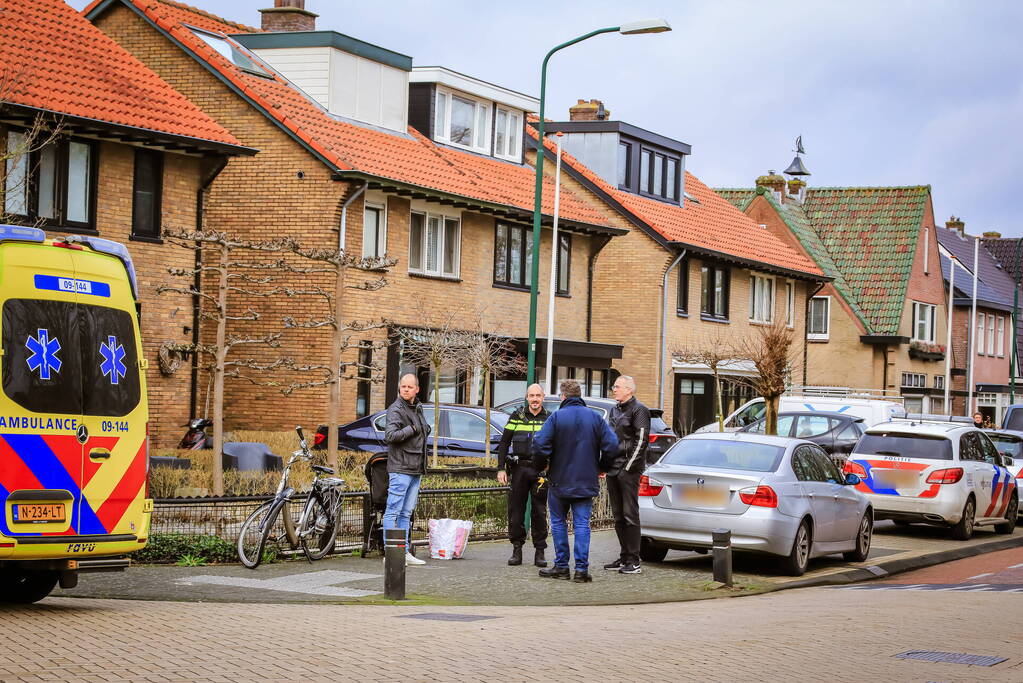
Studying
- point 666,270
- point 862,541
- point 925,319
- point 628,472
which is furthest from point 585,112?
point 628,472

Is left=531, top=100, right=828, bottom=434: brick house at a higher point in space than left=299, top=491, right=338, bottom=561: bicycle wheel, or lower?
higher

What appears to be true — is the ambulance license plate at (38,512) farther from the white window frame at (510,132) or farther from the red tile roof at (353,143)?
the white window frame at (510,132)

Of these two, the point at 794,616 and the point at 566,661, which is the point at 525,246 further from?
the point at 566,661

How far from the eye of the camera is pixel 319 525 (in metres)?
15.1

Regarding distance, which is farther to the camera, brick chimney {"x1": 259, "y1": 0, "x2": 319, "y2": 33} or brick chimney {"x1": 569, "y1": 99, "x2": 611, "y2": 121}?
brick chimney {"x1": 569, "y1": 99, "x2": 611, "y2": 121}

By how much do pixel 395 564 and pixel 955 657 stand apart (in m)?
4.74

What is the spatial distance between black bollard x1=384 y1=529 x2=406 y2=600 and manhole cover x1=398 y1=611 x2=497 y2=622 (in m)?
0.64

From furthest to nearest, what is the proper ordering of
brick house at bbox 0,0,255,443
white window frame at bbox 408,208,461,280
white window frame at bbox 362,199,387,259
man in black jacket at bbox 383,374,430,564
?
white window frame at bbox 408,208,461,280 < white window frame at bbox 362,199,387,259 < brick house at bbox 0,0,255,443 < man in black jacket at bbox 383,374,430,564

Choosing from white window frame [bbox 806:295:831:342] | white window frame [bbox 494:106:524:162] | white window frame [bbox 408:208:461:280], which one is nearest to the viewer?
white window frame [bbox 408:208:461:280]

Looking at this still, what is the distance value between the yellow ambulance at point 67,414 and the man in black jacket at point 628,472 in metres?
5.23

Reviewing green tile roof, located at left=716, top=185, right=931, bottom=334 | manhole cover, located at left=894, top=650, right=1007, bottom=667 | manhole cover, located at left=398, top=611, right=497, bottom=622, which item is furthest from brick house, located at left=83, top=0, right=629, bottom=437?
green tile roof, located at left=716, top=185, right=931, bottom=334

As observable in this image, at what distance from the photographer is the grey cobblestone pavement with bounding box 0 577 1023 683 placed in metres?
8.79

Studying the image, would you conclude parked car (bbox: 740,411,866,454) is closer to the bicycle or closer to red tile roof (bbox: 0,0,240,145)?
red tile roof (bbox: 0,0,240,145)

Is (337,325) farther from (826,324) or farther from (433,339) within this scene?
(826,324)
